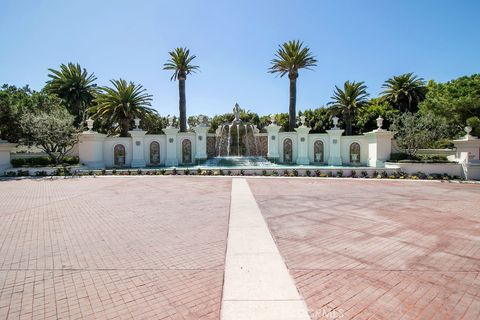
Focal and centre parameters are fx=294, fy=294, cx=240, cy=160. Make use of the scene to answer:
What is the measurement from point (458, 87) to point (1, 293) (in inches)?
1665

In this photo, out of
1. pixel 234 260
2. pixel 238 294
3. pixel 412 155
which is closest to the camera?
pixel 238 294

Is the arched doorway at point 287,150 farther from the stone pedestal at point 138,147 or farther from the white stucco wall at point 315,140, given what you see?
the stone pedestal at point 138,147

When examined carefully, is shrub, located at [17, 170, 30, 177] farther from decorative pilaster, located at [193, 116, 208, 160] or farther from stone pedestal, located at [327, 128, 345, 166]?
stone pedestal, located at [327, 128, 345, 166]

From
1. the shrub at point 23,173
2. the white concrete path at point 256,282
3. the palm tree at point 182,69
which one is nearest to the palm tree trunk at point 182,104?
the palm tree at point 182,69

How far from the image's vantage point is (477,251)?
20.9ft

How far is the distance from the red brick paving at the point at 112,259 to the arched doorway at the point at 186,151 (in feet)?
61.9

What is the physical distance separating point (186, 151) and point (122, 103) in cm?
940

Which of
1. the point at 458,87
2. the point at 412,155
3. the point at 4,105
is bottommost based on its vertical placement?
the point at 412,155

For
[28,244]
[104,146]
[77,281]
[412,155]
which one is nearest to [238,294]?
[77,281]

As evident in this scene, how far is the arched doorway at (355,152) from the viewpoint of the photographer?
28906mm

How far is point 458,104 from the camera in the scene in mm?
30297

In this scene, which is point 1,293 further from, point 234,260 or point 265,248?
point 265,248

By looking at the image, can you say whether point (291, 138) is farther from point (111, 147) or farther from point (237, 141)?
point (111, 147)

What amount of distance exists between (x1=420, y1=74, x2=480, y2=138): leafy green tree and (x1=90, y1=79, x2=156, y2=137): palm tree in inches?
1257
